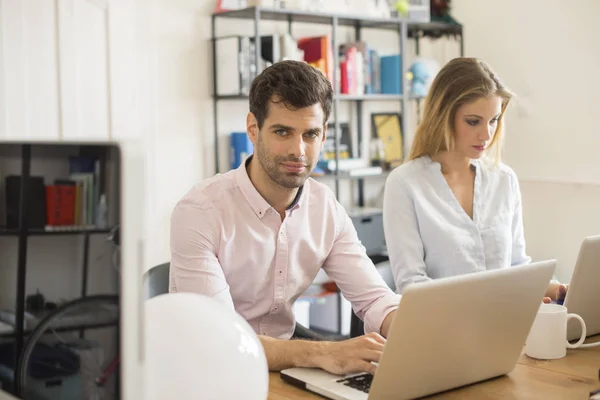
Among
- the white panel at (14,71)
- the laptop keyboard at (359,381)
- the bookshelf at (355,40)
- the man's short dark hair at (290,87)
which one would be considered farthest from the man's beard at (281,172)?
the bookshelf at (355,40)

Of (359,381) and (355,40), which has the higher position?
(355,40)

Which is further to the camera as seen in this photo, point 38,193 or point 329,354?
point 329,354

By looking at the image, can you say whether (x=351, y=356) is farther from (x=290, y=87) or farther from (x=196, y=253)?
(x=290, y=87)

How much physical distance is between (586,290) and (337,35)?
2.93m

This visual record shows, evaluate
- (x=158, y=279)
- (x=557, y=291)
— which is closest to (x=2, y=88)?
(x=158, y=279)

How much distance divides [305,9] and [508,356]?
A: 2815 mm

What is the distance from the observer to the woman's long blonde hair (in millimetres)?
2408

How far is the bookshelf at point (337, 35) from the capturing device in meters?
3.84

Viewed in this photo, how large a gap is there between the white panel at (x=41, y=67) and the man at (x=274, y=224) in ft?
4.26

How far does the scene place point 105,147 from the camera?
0.78 meters

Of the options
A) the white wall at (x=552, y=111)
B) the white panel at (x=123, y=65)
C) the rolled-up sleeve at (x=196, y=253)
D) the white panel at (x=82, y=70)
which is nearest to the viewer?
the rolled-up sleeve at (x=196, y=253)

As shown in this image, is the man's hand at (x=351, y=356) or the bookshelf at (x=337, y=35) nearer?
the man's hand at (x=351, y=356)

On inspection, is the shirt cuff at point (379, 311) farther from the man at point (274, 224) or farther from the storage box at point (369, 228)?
the storage box at point (369, 228)

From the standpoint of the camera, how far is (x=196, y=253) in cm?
192
